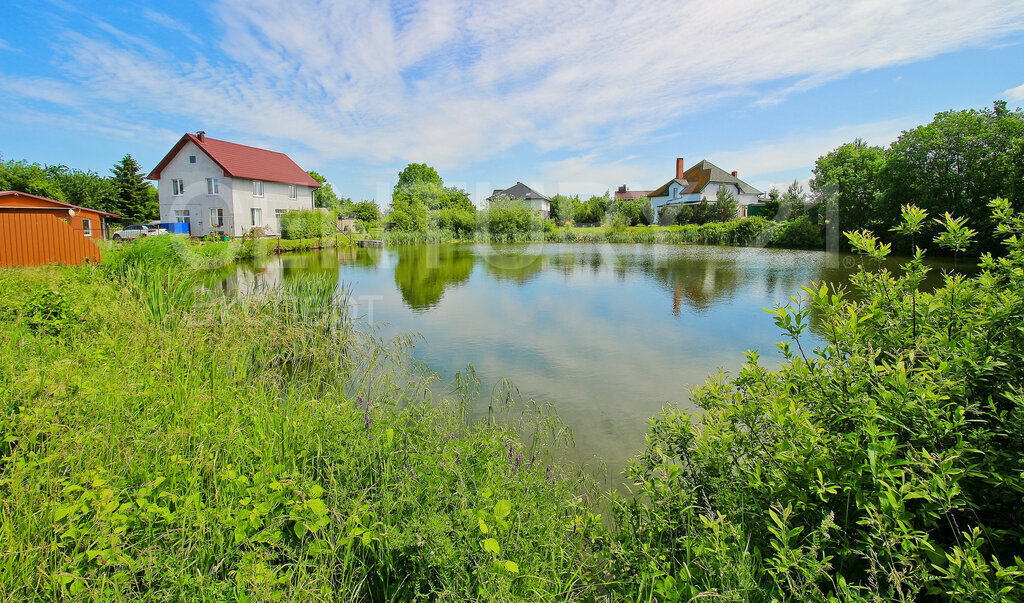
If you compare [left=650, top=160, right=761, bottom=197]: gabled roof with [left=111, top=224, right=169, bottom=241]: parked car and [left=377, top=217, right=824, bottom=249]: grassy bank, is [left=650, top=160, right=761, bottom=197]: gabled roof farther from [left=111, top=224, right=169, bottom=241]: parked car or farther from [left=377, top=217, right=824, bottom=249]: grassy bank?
[left=111, top=224, right=169, bottom=241]: parked car

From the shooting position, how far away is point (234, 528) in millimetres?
2307

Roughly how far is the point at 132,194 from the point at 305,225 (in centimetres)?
2058

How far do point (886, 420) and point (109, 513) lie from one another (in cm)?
313

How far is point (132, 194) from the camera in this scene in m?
41.7

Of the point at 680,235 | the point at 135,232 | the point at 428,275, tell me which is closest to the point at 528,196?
the point at 680,235

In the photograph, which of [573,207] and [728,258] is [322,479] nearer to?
[728,258]

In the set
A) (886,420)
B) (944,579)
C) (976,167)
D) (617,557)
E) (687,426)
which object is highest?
(976,167)

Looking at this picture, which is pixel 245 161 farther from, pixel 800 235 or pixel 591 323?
pixel 800 235

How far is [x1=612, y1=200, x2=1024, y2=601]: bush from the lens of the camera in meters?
1.62

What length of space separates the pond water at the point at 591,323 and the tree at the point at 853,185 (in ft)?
38.4

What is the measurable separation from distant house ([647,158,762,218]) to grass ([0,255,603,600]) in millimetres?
54253

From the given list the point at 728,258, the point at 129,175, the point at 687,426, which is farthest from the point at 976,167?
the point at 129,175

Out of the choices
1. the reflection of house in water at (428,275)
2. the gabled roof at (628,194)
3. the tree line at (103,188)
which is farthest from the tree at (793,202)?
the tree line at (103,188)

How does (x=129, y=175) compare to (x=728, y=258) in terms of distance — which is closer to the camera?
(x=728, y=258)
